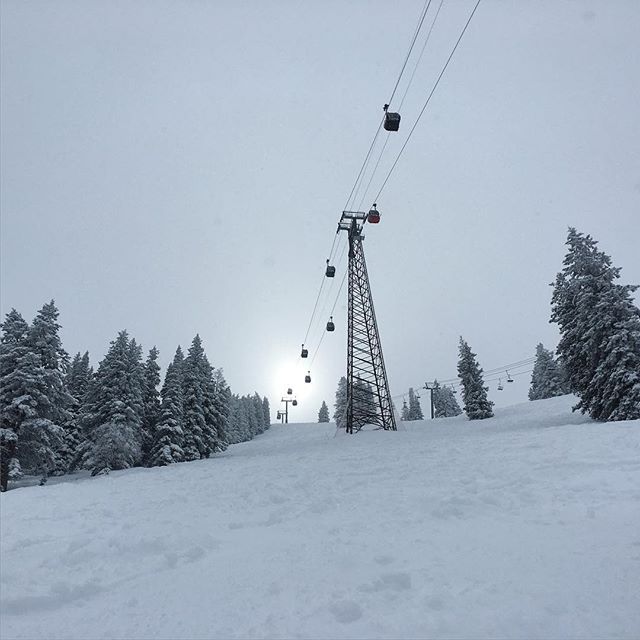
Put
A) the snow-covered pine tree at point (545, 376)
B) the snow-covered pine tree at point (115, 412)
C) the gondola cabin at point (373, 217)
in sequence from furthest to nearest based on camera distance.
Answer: the snow-covered pine tree at point (545, 376), the snow-covered pine tree at point (115, 412), the gondola cabin at point (373, 217)

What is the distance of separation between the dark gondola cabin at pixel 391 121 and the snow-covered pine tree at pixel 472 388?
3677 centimetres

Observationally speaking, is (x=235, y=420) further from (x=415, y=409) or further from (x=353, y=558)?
(x=353, y=558)

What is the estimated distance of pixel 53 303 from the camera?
27.0 metres

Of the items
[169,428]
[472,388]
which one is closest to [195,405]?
[169,428]

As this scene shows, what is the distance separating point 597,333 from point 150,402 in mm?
34017

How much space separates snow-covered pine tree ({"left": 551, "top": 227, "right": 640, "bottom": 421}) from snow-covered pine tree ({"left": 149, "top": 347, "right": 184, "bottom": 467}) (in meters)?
29.5

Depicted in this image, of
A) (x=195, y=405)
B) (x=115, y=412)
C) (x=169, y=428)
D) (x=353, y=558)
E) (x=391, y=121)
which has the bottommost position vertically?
(x=353, y=558)

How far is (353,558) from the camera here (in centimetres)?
494

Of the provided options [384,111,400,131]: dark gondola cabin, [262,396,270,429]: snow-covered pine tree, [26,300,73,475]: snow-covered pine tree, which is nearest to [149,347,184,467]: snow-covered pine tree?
[26,300,73,475]: snow-covered pine tree

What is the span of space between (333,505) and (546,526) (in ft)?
11.8

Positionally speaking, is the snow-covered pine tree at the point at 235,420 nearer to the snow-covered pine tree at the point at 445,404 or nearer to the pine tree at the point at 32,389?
the snow-covered pine tree at the point at 445,404

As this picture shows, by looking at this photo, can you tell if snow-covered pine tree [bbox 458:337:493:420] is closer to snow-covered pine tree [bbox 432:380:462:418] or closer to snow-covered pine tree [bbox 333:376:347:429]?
snow-covered pine tree [bbox 333:376:347:429]

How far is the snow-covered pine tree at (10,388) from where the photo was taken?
22.6 meters

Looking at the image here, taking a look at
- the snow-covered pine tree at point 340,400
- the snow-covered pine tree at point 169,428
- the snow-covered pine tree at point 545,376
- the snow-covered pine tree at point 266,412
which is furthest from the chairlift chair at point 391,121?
the snow-covered pine tree at point 266,412
